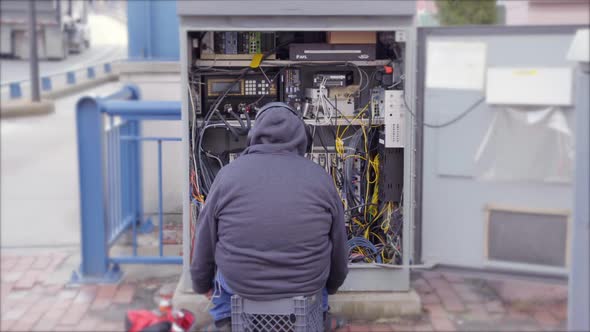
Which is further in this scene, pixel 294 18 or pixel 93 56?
pixel 93 56

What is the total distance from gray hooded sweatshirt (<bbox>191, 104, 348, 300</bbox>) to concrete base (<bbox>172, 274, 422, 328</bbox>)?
4.65ft

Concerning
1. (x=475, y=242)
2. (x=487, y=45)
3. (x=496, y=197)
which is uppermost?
(x=487, y=45)

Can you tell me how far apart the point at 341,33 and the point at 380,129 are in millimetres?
696

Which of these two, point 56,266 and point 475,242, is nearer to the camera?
point 475,242

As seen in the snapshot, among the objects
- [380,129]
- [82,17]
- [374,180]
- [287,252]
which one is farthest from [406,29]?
[82,17]

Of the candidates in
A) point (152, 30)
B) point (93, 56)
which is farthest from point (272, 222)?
point (93, 56)

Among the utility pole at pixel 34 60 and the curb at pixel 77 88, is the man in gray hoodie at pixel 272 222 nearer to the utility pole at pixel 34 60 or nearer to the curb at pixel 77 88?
the utility pole at pixel 34 60

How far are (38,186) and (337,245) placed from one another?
6.01 metres

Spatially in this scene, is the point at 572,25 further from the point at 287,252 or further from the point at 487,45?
the point at 287,252

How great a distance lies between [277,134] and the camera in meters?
2.92

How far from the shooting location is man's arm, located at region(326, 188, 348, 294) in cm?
291

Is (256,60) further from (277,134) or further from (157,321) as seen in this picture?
(157,321)

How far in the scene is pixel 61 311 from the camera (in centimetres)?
446

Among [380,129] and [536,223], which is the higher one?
[380,129]
